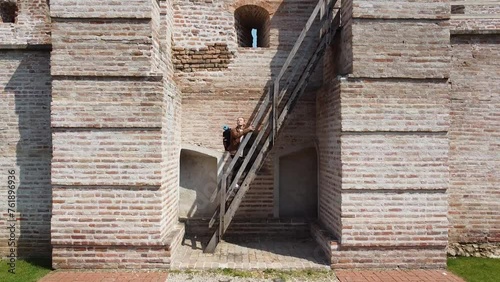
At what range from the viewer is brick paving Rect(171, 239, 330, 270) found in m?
5.90

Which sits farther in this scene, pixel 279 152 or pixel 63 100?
pixel 279 152

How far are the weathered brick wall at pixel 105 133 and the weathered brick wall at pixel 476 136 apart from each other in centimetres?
531

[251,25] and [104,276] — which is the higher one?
[251,25]

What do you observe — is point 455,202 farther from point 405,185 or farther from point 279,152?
point 279,152

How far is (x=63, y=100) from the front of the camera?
5.61 metres

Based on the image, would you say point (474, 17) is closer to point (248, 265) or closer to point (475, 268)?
point (475, 268)

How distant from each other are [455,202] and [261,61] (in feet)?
15.1

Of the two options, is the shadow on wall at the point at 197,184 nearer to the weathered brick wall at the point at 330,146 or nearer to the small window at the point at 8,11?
the weathered brick wall at the point at 330,146

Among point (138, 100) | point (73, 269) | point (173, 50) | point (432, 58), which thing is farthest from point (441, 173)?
point (73, 269)

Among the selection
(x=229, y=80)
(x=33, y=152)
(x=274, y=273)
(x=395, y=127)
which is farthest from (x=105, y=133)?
(x=395, y=127)

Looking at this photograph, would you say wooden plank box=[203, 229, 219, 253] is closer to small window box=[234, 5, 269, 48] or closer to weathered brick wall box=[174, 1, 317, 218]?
weathered brick wall box=[174, 1, 317, 218]

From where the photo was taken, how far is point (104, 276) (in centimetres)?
549

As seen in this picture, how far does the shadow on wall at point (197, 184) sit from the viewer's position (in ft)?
24.9

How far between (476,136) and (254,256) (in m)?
4.62
